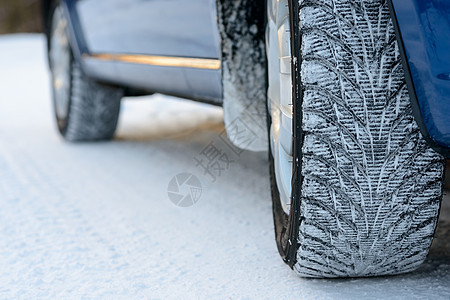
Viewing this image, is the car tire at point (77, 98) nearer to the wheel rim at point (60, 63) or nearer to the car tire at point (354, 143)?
the wheel rim at point (60, 63)

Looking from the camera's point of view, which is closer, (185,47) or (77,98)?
(185,47)

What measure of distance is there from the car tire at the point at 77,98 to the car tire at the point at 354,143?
2.24 m

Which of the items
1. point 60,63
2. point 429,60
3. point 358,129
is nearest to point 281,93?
point 358,129

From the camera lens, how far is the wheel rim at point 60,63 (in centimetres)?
331

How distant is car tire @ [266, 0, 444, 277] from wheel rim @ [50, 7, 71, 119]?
7.66 feet

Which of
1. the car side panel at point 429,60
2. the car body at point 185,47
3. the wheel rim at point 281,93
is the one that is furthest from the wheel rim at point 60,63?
the car side panel at point 429,60

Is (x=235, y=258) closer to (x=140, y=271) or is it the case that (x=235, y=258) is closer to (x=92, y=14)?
(x=140, y=271)

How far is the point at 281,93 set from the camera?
1.32 metres

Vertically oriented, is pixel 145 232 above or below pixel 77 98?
above

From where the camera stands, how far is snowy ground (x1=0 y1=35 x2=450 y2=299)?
133 centimetres

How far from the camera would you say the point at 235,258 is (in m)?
1.54

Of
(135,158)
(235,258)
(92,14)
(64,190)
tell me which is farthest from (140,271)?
(92,14)

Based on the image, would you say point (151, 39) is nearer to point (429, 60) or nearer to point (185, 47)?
point (185, 47)

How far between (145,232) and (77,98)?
1652mm
